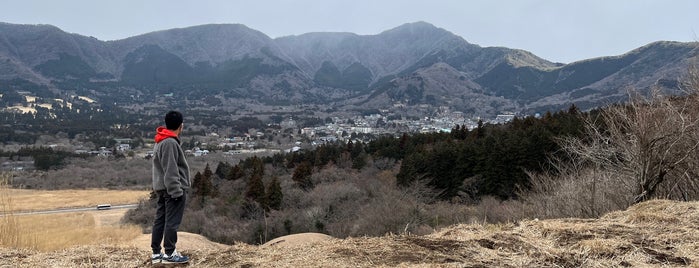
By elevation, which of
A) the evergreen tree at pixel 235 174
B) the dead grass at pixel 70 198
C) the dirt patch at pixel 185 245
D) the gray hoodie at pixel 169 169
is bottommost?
the dead grass at pixel 70 198

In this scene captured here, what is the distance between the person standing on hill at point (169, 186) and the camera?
4676 mm

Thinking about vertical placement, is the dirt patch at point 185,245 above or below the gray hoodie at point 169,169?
below

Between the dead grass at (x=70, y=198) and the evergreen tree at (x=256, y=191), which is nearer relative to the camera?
the evergreen tree at (x=256, y=191)

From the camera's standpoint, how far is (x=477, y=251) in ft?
15.1

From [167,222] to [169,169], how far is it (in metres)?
0.60

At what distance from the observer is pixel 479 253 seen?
4543mm

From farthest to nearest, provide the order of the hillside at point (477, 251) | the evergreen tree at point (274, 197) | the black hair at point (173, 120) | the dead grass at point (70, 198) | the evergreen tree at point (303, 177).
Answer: the dead grass at point (70, 198)
the evergreen tree at point (303, 177)
the evergreen tree at point (274, 197)
the black hair at point (173, 120)
the hillside at point (477, 251)

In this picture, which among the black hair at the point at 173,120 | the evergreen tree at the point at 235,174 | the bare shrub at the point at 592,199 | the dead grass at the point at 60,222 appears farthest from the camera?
the evergreen tree at the point at 235,174

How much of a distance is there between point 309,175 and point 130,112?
174049 mm

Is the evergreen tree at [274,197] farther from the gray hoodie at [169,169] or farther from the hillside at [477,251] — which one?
the gray hoodie at [169,169]

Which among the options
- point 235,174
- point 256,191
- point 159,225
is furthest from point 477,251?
point 235,174

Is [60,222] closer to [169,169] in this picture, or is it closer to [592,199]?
[169,169]

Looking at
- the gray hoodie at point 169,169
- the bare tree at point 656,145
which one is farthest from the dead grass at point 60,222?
the bare tree at point 656,145

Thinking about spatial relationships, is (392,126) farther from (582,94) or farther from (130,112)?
(130,112)
